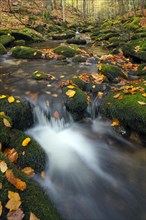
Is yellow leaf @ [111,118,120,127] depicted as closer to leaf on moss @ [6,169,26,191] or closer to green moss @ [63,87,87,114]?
green moss @ [63,87,87,114]

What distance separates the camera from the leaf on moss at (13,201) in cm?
222

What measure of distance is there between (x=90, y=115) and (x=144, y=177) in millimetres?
2096

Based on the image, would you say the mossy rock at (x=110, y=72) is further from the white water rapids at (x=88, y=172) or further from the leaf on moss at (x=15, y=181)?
the leaf on moss at (x=15, y=181)

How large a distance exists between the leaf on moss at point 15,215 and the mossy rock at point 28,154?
111 cm

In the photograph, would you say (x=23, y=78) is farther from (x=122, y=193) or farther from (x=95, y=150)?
(x=122, y=193)

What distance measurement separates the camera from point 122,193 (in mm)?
3275

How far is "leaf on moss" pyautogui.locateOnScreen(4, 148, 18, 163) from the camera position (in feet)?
10.9

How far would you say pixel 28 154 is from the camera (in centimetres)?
337

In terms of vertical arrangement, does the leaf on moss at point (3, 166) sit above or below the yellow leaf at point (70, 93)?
below

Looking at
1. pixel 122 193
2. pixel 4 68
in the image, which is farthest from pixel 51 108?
pixel 4 68

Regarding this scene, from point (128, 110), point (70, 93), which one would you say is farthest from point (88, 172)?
→ point (70, 93)

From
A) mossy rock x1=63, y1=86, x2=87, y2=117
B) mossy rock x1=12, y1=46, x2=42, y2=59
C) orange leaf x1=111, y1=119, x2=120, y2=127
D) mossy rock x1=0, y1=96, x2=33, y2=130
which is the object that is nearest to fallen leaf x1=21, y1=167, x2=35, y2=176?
mossy rock x1=0, y1=96, x2=33, y2=130

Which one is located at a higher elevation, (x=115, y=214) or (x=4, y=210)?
(x=4, y=210)

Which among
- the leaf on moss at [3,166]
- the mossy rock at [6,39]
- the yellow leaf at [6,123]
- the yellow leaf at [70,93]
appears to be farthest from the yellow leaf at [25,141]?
the mossy rock at [6,39]
